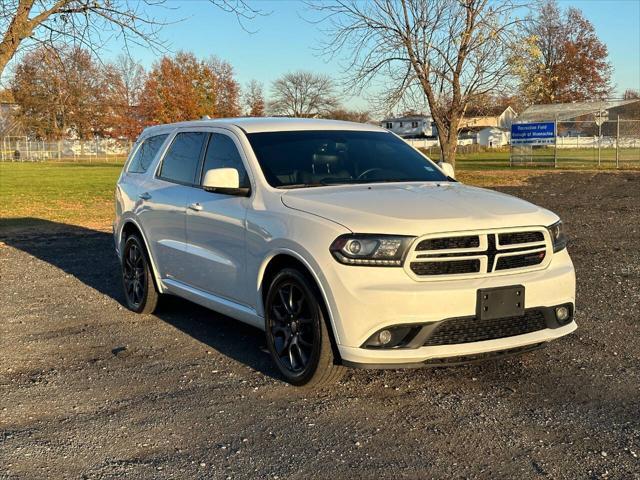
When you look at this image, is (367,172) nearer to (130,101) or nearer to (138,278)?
(138,278)

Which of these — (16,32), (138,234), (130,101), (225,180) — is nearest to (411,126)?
(130,101)

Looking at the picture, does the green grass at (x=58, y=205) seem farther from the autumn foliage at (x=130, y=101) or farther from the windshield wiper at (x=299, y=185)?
the autumn foliage at (x=130, y=101)

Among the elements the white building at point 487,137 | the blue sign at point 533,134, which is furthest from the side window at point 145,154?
the white building at point 487,137

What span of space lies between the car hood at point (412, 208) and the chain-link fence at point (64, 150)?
66716mm

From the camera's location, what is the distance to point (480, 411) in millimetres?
4074

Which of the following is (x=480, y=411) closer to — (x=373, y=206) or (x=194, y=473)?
(x=373, y=206)

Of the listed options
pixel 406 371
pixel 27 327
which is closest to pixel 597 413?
pixel 406 371

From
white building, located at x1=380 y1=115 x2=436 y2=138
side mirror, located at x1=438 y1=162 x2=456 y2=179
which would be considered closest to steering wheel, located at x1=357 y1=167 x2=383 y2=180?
side mirror, located at x1=438 y1=162 x2=456 y2=179

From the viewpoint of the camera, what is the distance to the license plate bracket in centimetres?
403

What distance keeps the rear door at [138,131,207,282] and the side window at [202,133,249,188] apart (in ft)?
0.53

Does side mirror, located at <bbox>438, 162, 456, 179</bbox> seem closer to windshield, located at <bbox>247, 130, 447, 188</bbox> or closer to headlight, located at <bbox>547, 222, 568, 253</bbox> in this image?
windshield, located at <bbox>247, 130, 447, 188</bbox>

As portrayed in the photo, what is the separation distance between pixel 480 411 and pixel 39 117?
81.2 metres

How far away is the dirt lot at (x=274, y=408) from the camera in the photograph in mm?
3432

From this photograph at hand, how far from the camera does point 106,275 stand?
29.1 feet
